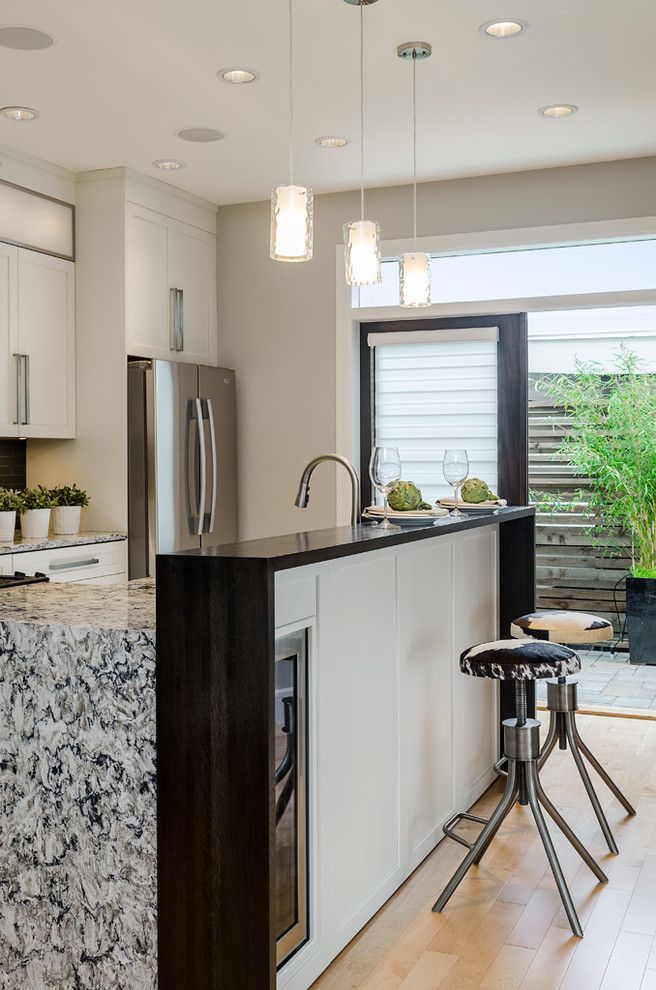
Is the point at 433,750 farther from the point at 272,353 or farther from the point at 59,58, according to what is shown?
the point at 272,353

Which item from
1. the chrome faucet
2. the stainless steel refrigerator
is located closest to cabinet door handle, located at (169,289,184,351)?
the stainless steel refrigerator

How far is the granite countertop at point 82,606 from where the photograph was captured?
2.24 metres

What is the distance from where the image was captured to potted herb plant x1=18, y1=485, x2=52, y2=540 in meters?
4.75

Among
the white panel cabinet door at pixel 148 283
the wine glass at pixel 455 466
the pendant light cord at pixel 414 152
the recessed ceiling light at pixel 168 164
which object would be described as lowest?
the wine glass at pixel 455 466

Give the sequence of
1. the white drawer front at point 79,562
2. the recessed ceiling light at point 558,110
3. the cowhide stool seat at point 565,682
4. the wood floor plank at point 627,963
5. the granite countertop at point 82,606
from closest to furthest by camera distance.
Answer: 1. the granite countertop at point 82,606
2. the wood floor plank at point 627,963
3. the cowhide stool seat at point 565,682
4. the recessed ceiling light at point 558,110
5. the white drawer front at point 79,562

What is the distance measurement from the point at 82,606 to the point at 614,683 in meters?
3.78

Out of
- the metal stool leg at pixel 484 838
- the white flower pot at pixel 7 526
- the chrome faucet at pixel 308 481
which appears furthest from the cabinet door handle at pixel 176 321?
the metal stool leg at pixel 484 838

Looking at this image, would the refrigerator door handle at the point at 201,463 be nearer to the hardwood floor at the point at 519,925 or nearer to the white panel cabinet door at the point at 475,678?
the white panel cabinet door at the point at 475,678

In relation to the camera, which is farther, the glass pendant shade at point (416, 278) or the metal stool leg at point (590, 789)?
the glass pendant shade at point (416, 278)

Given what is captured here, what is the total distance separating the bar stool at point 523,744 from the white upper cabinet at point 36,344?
9.48 ft

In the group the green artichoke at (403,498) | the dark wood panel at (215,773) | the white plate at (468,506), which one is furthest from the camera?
the white plate at (468,506)

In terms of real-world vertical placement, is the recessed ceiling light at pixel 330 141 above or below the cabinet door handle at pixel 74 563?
above

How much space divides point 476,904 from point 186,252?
3960mm

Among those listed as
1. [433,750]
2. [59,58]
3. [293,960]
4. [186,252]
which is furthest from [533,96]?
[293,960]
